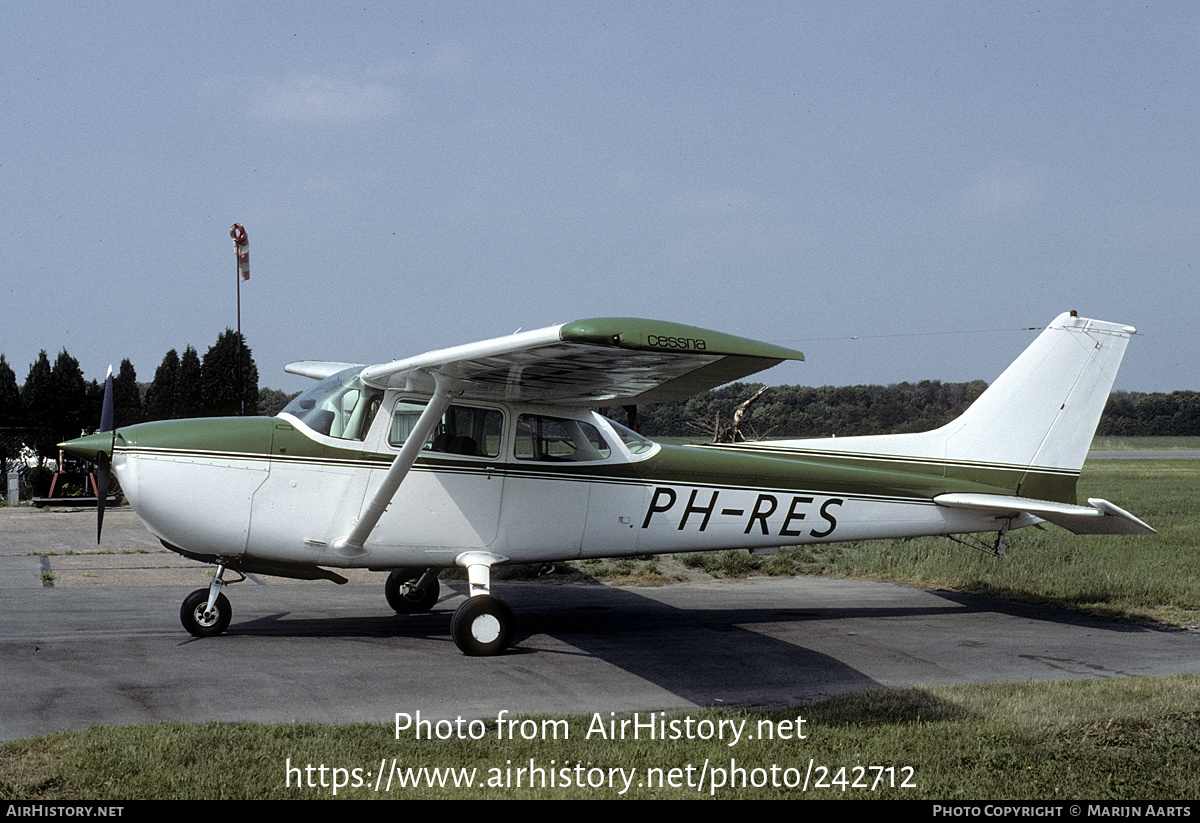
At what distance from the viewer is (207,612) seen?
824 centimetres

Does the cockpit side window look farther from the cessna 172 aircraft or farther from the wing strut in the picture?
the wing strut

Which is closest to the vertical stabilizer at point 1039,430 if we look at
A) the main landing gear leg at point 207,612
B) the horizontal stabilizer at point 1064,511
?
the horizontal stabilizer at point 1064,511

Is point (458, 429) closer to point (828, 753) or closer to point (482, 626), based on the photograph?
point (482, 626)

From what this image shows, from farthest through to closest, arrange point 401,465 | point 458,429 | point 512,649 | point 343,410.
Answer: point 458,429, point 343,410, point 512,649, point 401,465

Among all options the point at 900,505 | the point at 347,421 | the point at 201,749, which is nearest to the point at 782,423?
the point at 900,505

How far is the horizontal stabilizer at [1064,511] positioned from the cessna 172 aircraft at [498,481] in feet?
0.08

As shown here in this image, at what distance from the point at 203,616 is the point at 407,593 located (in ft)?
7.32

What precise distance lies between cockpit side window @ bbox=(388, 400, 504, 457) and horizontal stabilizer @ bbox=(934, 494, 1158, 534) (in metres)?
4.87

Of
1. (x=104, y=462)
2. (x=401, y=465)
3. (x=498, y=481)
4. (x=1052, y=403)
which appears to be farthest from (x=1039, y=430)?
(x=104, y=462)

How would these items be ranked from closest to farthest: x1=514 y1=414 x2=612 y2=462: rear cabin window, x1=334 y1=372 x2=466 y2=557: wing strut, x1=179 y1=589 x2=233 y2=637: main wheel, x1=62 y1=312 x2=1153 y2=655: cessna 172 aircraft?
x1=334 y1=372 x2=466 y2=557: wing strut
x1=62 y1=312 x2=1153 y2=655: cessna 172 aircraft
x1=179 y1=589 x2=233 y2=637: main wheel
x1=514 y1=414 x2=612 y2=462: rear cabin window

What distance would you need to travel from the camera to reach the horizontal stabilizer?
9477mm

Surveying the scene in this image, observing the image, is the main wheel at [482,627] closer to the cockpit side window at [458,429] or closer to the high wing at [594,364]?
the cockpit side window at [458,429]

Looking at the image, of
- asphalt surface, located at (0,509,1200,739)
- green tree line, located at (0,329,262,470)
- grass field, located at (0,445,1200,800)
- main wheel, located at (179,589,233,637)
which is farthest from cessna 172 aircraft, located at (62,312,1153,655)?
green tree line, located at (0,329,262,470)

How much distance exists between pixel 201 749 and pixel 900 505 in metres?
7.26
